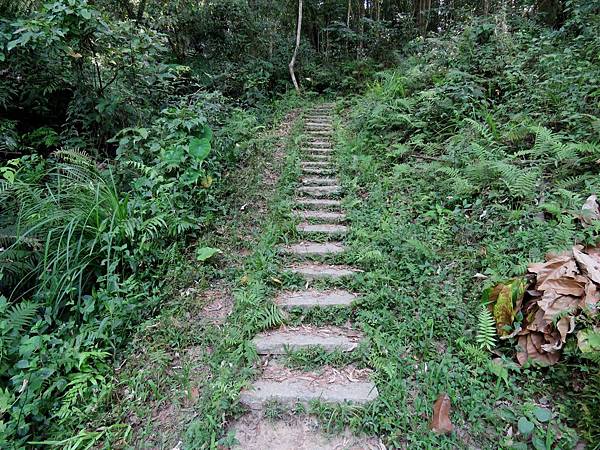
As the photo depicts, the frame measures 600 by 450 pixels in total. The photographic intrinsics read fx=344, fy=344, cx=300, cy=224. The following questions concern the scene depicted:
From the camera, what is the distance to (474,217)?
3.67 meters

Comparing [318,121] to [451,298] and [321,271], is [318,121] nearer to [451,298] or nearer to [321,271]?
[321,271]

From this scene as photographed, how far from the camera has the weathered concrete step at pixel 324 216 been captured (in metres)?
4.42

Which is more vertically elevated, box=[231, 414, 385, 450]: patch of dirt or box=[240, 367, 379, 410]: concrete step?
box=[240, 367, 379, 410]: concrete step

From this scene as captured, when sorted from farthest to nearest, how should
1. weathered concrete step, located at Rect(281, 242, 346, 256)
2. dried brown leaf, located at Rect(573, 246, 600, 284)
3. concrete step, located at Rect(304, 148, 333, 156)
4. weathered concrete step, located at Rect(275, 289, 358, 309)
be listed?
1. concrete step, located at Rect(304, 148, 333, 156)
2. weathered concrete step, located at Rect(281, 242, 346, 256)
3. weathered concrete step, located at Rect(275, 289, 358, 309)
4. dried brown leaf, located at Rect(573, 246, 600, 284)

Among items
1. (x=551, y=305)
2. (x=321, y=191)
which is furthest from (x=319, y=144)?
(x=551, y=305)

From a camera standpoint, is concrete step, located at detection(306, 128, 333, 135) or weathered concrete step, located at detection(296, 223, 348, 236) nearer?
weathered concrete step, located at detection(296, 223, 348, 236)

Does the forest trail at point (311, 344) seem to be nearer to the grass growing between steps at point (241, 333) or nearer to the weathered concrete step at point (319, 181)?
the grass growing between steps at point (241, 333)

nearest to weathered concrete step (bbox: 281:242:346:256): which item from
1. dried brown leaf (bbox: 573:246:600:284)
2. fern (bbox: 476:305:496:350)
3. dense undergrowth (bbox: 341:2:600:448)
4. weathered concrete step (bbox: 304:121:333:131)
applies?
dense undergrowth (bbox: 341:2:600:448)

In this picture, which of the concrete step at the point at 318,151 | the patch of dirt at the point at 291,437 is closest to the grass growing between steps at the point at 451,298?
the patch of dirt at the point at 291,437

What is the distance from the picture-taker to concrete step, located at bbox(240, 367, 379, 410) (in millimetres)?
2412

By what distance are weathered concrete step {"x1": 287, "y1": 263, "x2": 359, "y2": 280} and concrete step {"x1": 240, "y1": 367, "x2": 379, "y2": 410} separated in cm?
103

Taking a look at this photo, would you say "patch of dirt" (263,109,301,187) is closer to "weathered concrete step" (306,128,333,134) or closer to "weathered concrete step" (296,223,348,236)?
"weathered concrete step" (306,128,333,134)

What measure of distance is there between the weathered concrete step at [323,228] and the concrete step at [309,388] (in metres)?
1.82

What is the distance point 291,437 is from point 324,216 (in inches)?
106
